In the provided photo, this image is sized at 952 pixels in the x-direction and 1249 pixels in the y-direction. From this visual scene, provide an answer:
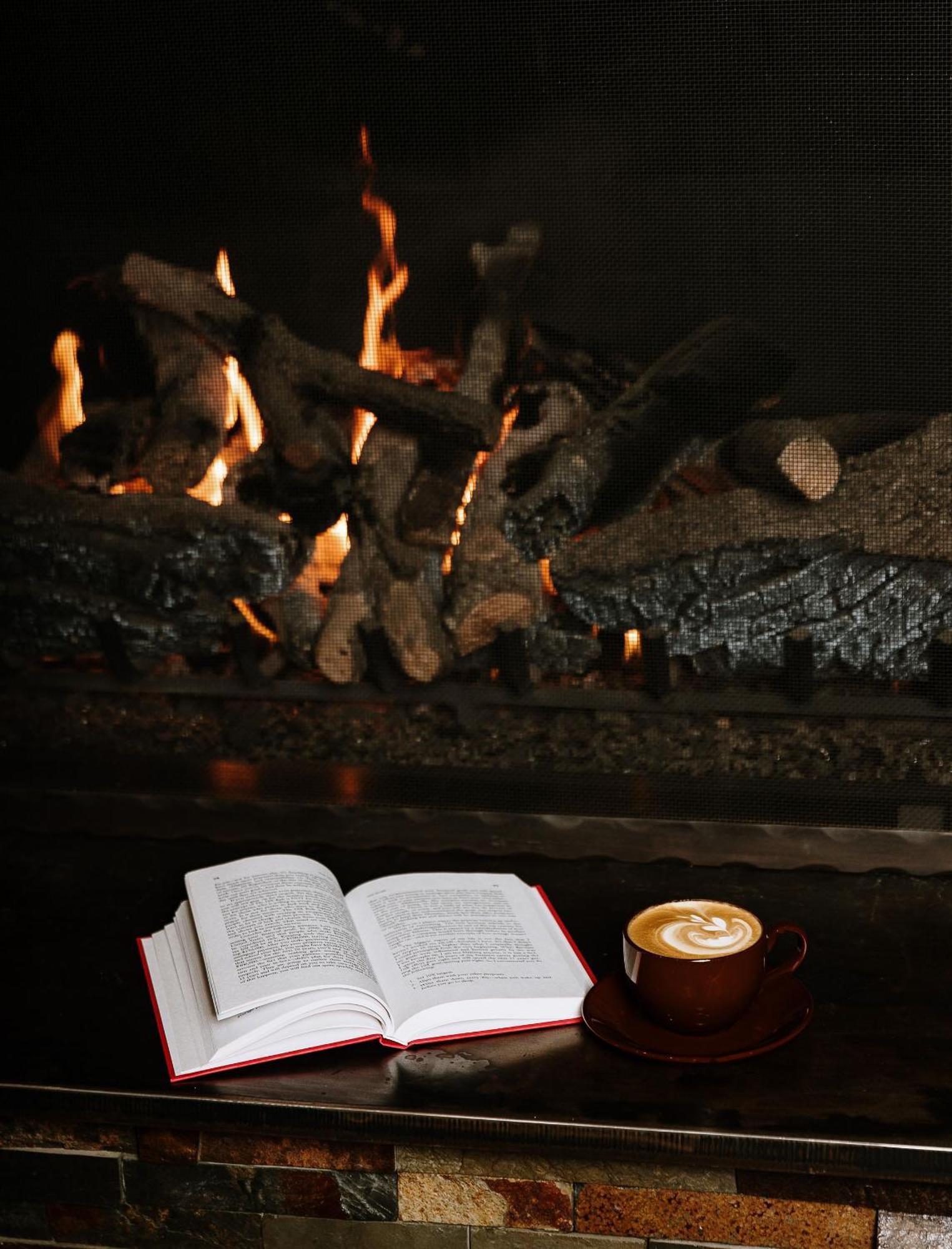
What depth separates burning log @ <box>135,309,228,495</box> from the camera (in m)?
1.40

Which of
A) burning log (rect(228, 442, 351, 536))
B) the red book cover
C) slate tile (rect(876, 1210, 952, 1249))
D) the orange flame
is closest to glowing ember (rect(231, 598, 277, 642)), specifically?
burning log (rect(228, 442, 351, 536))

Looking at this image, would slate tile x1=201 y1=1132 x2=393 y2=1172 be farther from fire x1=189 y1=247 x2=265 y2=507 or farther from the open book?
fire x1=189 y1=247 x2=265 y2=507

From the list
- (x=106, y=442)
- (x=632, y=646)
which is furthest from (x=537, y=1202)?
(x=106, y=442)

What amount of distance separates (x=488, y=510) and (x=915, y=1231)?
0.74m

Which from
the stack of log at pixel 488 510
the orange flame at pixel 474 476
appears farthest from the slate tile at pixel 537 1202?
the orange flame at pixel 474 476

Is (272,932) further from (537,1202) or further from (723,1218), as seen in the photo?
(723,1218)

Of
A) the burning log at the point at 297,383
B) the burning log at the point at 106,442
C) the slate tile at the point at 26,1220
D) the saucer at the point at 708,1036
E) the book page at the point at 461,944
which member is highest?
the burning log at the point at 297,383

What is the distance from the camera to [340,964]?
1009 mm

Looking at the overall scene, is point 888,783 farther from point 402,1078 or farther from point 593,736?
point 402,1078

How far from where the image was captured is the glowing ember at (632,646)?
1.35m

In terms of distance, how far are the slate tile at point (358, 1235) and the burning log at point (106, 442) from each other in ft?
2.48

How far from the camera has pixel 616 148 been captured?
1254 millimetres

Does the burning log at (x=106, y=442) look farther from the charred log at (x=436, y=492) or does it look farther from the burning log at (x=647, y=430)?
the burning log at (x=647, y=430)

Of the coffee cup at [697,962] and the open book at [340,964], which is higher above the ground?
the coffee cup at [697,962]
